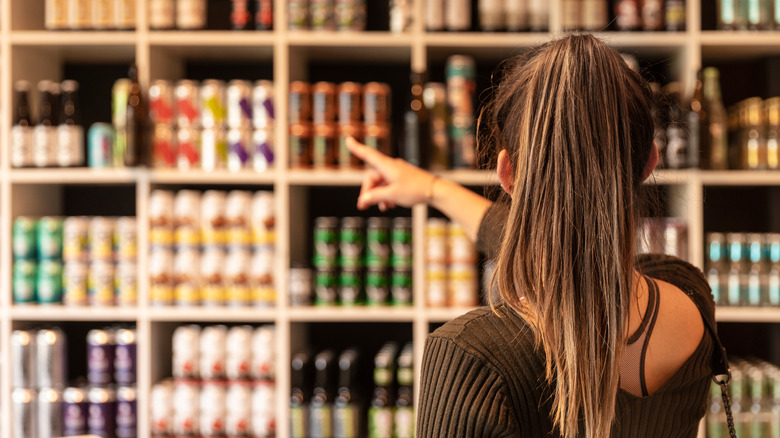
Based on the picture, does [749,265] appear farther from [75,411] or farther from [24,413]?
[24,413]

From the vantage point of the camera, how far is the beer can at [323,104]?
2252 mm

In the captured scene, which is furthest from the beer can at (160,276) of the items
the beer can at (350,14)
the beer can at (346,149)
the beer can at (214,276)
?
the beer can at (350,14)

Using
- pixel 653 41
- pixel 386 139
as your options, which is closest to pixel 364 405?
pixel 386 139

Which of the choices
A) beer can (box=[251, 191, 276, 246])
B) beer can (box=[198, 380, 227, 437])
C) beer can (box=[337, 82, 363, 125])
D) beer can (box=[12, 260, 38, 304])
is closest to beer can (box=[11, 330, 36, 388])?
beer can (box=[12, 260, 38, 304])

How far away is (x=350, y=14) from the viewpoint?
2.28 meters

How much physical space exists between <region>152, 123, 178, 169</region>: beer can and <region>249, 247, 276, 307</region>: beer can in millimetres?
419

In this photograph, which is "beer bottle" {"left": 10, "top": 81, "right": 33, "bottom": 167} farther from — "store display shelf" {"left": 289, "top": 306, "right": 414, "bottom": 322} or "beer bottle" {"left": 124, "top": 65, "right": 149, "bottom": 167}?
"store display shelf" {"left": 289, "top": 306, "right": 414, "bottom": 322}

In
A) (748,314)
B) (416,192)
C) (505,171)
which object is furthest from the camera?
(748,314)

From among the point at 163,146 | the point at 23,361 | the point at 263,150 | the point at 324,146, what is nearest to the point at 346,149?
the point at 324,146

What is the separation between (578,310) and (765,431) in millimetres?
1919

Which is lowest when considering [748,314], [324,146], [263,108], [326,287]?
[748,314]

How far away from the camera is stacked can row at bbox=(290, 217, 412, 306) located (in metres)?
2.26

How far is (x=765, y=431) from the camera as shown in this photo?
221cm

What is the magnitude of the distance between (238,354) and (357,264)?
49 centimetres
